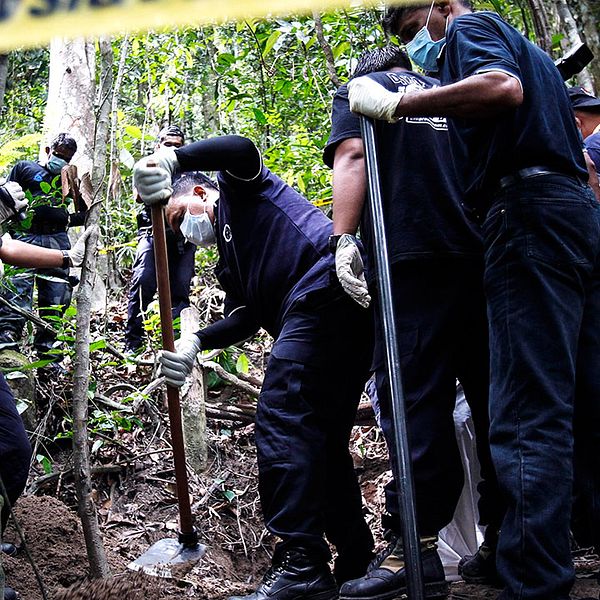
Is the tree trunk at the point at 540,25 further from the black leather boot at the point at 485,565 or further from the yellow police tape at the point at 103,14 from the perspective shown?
the yellow police tape at the point at 103,14

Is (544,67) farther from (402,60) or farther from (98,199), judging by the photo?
(98,199)

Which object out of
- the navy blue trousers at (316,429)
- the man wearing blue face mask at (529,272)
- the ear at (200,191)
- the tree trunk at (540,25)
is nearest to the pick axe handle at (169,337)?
the ear at (200,191)

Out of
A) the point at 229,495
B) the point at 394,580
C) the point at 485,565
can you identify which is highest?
the point at 229,495

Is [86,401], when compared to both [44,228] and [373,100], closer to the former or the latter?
[373,100]

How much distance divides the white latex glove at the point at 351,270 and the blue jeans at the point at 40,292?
76.5 inches

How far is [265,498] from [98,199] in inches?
59.8

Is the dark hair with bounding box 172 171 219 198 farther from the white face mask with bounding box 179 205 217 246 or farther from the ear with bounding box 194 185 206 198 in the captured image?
the white face mask with bounding box 179 205 217 246

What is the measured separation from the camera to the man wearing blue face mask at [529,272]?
2377 mm

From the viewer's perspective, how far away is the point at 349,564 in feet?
11.5

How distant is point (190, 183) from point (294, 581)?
2.02 m

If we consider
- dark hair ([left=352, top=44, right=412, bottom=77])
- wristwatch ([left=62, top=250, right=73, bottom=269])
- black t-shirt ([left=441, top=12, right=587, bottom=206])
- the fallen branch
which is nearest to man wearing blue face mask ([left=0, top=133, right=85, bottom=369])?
the fallen branch

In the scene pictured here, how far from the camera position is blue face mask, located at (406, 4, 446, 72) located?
10.2 ft

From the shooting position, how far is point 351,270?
3023mm

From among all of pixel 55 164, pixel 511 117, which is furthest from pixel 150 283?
pixel 511 117
